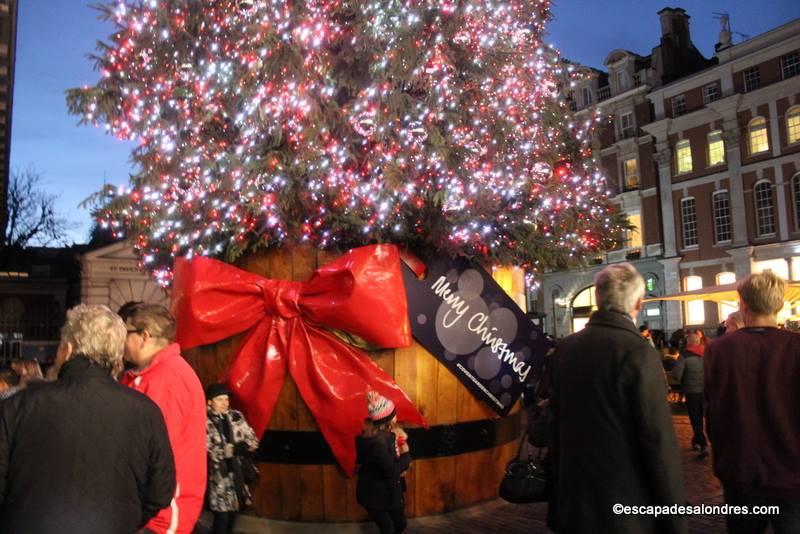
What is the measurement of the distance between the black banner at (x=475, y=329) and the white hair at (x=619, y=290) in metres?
2.62

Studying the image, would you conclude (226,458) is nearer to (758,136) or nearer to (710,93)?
(758,136)

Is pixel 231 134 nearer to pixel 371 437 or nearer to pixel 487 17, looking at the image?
pixel 487 17

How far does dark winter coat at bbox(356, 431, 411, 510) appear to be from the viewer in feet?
15.1

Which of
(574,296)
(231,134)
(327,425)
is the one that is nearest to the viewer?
(327,425)

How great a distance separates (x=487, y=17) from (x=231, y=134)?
222cm

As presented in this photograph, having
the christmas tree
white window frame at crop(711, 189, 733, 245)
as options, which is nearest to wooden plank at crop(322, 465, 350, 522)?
the christmas tree

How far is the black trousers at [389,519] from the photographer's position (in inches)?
184

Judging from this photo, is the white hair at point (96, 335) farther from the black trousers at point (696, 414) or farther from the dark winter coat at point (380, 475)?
the black trousers at point (696, 414)

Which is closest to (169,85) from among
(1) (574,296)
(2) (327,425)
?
(2) (327,425)

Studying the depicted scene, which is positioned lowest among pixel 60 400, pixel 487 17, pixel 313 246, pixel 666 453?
pixel 666 453

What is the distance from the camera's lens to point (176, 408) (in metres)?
3.16

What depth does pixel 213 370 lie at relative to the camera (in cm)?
564


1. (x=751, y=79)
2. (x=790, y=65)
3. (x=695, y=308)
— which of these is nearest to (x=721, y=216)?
(x=695, y=308)

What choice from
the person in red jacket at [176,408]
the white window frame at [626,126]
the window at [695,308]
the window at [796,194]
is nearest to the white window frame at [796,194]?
the window at [796,194]
